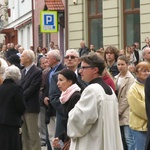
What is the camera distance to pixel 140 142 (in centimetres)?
1092

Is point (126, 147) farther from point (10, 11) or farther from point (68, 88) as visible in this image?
point (10, 11)

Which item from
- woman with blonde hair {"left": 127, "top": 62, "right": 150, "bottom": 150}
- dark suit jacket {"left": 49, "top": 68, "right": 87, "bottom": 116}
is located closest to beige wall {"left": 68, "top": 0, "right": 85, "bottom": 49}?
dark suit jacket {"left": 49, "top": 68, "right": 87, "bottom": 116}

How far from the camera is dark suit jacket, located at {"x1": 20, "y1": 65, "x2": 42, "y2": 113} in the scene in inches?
536

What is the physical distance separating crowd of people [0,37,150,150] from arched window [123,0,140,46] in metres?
12.1

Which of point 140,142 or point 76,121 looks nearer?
point 76,121

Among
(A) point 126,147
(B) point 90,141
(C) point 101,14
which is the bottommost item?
(A) point 126,147

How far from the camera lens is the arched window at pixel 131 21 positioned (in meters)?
27.6

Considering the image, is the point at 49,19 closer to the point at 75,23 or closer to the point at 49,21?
the point at 49,21

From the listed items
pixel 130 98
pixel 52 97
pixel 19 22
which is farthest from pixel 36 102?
pixel 19 22

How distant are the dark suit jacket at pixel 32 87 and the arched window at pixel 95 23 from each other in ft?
53.4

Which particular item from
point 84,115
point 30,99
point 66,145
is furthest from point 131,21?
point 84,115

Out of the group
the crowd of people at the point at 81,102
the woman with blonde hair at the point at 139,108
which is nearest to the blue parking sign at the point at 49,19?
the crowd of people at the point at 81,102

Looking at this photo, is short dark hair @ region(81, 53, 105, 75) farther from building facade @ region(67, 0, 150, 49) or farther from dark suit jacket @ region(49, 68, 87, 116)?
building facade @ region(67, 0, 150, 49)

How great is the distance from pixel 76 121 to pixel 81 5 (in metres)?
22.9
